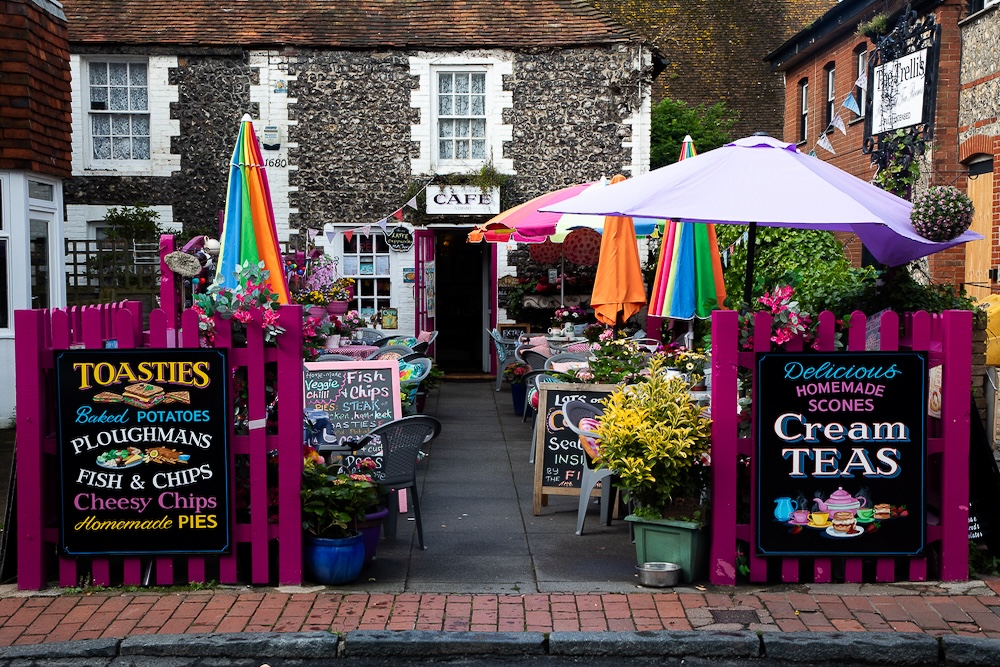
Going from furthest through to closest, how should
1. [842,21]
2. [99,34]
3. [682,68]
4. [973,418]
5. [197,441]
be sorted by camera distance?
[682,68]
[842,21]
[99,34]
[973,418]
[197,441]

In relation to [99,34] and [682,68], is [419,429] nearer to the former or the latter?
[99,34]

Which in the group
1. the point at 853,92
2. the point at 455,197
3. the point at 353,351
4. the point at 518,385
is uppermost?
the point at 853,92

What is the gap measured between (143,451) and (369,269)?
10655 mm

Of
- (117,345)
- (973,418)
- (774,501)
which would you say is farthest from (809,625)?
(117,345)

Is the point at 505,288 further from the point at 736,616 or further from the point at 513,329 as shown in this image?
the point at 736,616

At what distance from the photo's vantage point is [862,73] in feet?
55.3

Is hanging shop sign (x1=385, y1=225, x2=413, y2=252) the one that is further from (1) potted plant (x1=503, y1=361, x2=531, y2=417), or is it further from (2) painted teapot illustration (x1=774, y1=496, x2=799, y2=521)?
(2) painted teapot illustration (x1=774, y1=496, x2=799, y2=521)

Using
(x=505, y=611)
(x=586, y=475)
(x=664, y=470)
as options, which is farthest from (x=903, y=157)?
(x=505, y=611)

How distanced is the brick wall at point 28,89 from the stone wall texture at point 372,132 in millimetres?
4163

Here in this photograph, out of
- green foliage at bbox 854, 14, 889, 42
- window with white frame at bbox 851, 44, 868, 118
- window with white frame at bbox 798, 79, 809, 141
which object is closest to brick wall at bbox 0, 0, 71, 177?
green foliage at bbox 854, 14, 889, 42

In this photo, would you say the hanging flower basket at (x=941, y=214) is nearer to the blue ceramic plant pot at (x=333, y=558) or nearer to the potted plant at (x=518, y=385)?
the blue ceramic plant pot at (x=333, y=558)

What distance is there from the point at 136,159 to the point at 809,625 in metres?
13.5

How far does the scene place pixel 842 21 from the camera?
1742cm

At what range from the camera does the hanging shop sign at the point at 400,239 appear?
53.5 ft
